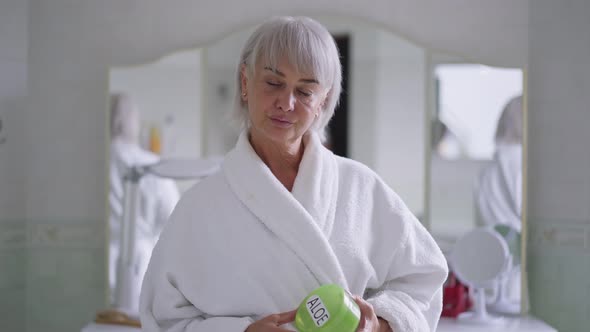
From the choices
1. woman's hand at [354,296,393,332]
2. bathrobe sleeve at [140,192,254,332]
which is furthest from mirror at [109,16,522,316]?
woman's hand at [354,296,393,332]

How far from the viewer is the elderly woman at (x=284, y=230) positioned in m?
1.06

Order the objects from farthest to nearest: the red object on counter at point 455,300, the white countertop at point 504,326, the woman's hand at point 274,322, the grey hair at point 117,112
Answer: the grey hair at point 117,112 → the red object on counter at point 455,300 → the white countertop at point 504,326 → the woman's hand at point 274,322

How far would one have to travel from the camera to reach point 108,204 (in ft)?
6.51

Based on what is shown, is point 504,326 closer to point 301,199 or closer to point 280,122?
point 301,199

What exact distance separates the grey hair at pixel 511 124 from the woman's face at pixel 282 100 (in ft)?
3.31

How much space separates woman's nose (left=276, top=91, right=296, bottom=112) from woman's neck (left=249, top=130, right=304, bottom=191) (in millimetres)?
121

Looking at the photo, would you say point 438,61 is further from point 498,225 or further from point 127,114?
point 127,114

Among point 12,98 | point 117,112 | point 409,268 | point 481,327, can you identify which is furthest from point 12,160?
point 481,327

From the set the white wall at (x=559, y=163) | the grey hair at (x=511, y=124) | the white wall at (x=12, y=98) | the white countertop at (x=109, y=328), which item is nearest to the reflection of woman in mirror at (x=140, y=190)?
the white countertop at (x=109, y=328)

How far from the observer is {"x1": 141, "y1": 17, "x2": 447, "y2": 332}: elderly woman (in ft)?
3.47

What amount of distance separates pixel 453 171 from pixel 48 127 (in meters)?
1.38

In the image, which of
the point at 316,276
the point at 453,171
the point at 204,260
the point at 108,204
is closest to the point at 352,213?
the point at 316,276

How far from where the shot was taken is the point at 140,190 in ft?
6.42

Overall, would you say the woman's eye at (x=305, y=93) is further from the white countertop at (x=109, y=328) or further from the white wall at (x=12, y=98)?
the white wall at (x=12, y=98)
